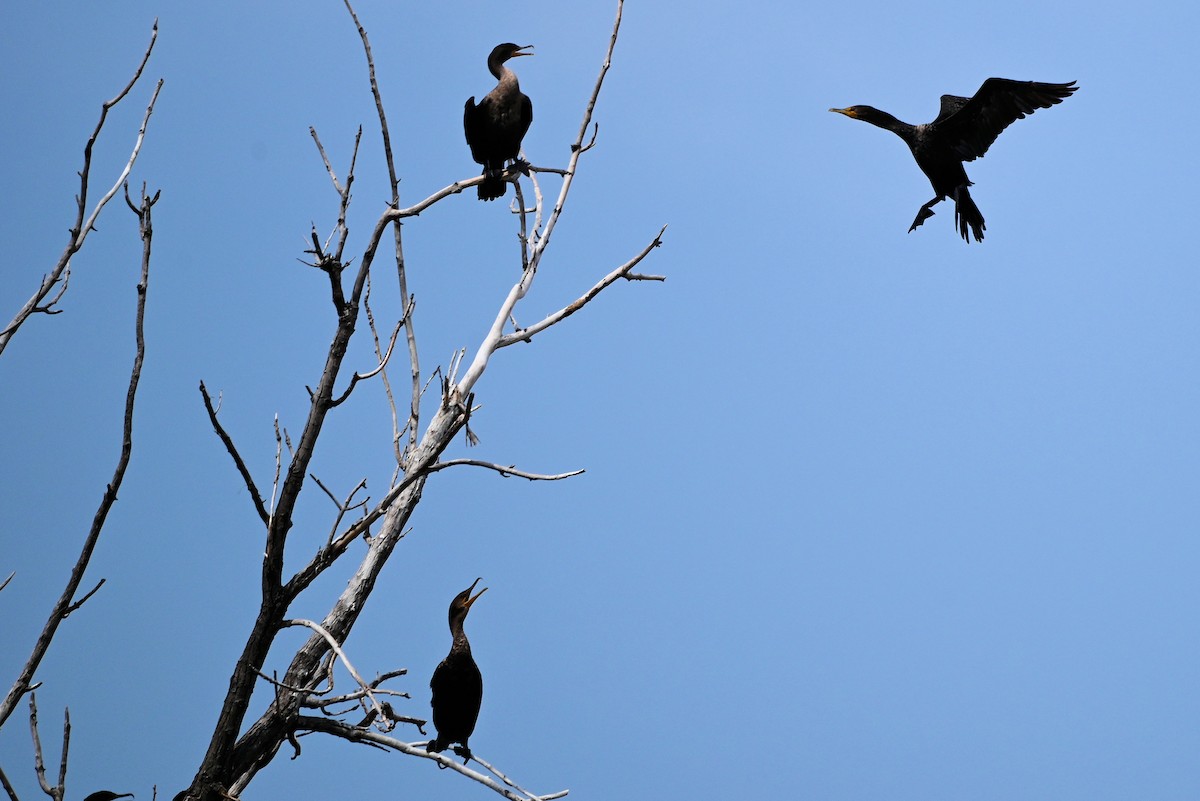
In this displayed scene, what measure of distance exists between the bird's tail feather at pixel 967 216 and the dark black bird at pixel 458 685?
135 inches

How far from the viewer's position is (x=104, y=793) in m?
4.75

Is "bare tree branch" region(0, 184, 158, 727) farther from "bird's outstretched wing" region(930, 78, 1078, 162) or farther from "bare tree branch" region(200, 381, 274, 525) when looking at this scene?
"bird's outstretched wing" region(930, 78, 1078, 162)

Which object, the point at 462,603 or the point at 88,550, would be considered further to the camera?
the point at 462,603

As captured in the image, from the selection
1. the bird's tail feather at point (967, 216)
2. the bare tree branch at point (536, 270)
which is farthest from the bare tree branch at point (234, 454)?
the bird's tail feather at point (967, 216)

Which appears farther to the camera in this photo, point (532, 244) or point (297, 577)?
point (532, 244)

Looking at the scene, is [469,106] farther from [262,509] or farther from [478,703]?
[262,509]

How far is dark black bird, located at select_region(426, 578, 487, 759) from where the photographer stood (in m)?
5.11

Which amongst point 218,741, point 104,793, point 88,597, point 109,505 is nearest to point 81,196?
point 109,505

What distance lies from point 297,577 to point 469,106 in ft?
13.3

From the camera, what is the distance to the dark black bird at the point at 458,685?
511 cm

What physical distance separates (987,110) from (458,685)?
4.21 m

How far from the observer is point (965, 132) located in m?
6.70

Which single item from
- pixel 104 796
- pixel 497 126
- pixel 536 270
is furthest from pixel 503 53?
pixel 104 796

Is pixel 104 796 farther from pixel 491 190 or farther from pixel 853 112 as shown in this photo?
pixel 853 112
